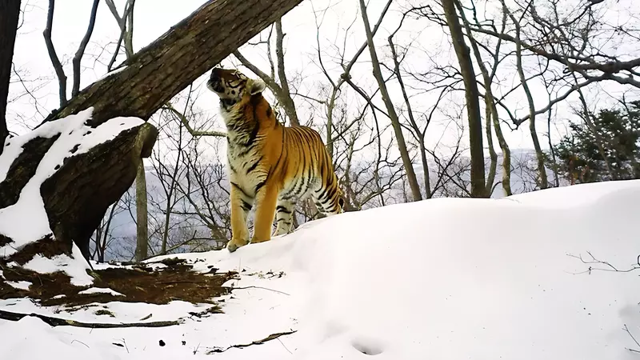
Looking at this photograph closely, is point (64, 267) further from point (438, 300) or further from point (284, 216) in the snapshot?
point (284, 216)

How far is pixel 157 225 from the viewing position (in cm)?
1472

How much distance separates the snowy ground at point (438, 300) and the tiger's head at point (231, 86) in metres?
2.05

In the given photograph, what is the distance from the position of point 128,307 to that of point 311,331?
3.03 feet

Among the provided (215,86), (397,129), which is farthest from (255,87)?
(397,129)

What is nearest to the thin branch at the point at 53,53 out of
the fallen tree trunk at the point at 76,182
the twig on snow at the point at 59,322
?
→ the fallen tree trunk at the point at 76,182

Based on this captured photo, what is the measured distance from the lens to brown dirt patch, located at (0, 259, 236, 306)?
2188mm

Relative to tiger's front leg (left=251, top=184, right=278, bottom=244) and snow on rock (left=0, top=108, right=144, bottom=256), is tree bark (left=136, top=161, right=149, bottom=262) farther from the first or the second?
snow on rock (left=0, top=108, right=144, bottom=256)

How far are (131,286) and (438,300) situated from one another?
1.86 metres

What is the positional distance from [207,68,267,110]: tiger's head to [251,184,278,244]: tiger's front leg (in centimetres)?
88

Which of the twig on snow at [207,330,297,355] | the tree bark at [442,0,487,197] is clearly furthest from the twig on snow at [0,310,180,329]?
the tree bark at [442,0,487,197]

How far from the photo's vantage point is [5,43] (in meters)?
2.84

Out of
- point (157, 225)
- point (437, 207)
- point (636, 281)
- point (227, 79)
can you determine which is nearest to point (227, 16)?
point (227, 79)

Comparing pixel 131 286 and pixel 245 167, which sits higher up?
pixel 245 167

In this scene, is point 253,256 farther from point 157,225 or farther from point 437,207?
point 157,225
